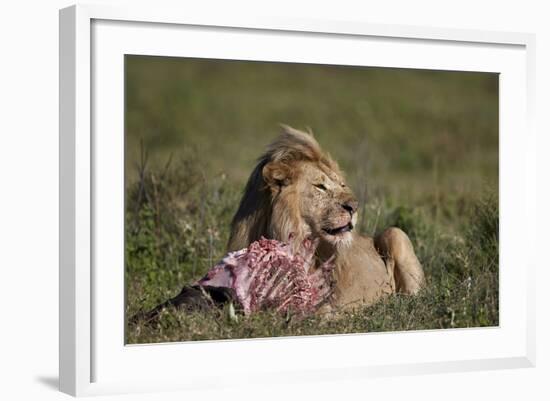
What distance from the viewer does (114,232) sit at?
22.7 ft

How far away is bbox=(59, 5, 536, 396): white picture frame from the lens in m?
6.80

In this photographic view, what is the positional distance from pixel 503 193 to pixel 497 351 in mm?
1030

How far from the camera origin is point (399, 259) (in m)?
8.86

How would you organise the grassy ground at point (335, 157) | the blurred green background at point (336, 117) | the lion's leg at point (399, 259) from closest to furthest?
1. the grassy ground at point (335, 157)
2. the lion's leg at point (399, 259)
3. the blurred green background at point (336, 117)

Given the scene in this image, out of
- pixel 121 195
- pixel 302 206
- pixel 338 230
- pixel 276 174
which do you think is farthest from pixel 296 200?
pixel 121 195

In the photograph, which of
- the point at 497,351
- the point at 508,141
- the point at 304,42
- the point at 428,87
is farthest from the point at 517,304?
the point at 428,87

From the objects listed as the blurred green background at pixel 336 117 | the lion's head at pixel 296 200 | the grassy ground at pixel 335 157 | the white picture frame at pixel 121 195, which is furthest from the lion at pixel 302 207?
the blurred green background at pixel 336 117

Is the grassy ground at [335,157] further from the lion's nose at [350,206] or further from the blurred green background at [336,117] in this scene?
the lion's nose at [350,206]

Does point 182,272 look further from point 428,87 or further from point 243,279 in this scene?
point 428,87

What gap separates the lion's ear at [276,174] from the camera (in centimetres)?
805

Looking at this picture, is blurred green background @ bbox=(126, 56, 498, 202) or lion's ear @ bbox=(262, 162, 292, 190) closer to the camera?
lion's ear @ bbox=(262, 162, 292, 190)

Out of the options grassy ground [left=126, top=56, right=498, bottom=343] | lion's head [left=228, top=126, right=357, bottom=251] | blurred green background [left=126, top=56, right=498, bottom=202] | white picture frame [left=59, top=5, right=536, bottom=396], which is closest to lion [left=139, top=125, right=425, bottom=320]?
lion's head [left=228, top=126, right=357, bottom=251]

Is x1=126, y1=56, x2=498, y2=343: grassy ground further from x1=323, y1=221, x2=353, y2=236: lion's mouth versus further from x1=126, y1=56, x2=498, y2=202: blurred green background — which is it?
x1=323, y1=221, x2=353, y2=236: lion's mouth

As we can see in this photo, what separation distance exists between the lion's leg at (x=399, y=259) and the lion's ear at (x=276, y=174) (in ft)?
3.66
